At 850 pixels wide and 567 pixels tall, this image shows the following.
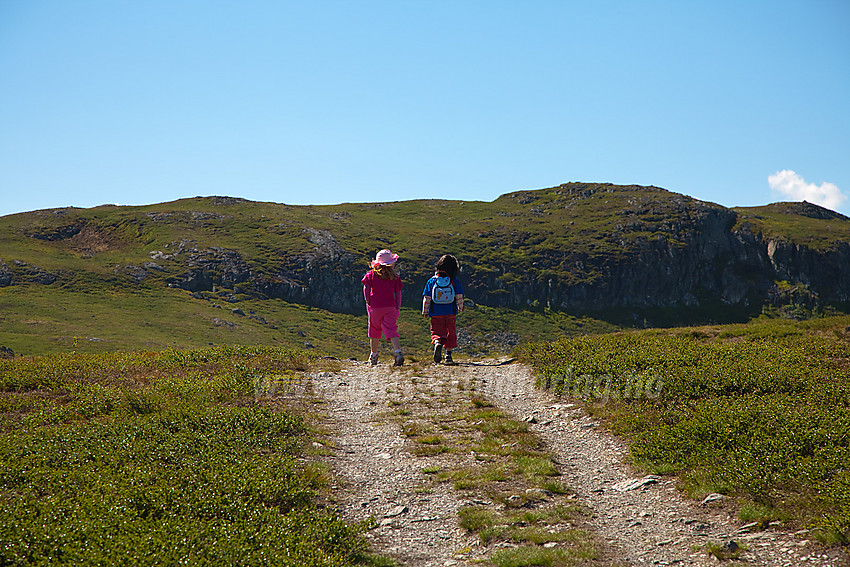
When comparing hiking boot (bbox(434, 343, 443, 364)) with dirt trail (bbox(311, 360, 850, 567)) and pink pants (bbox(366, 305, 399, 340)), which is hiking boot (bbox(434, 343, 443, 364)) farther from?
dirt trail (bbox(311, 360, 850, 567))

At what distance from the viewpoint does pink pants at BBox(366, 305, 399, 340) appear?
72.3ft

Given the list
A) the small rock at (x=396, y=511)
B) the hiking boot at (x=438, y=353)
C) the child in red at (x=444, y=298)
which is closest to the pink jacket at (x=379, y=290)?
the child in red at (x=444, y=298)

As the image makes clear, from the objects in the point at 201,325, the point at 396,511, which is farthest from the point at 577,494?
the point at 201,325

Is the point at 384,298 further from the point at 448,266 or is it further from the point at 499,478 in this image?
the point at 499,478

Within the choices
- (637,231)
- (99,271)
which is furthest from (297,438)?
(637,231)

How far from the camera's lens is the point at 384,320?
22188 millimetres

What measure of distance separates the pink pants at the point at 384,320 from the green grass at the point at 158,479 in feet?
20.4

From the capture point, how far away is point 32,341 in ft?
259

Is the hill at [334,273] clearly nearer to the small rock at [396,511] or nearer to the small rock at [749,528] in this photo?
the small rock at [396,511]

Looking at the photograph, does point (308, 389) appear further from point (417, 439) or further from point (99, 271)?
point (99, 271)

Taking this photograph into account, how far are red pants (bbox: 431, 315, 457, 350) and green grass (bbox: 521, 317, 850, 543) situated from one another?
316cm

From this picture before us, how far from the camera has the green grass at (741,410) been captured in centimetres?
850

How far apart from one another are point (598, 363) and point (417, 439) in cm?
771

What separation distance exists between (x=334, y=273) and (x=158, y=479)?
492ft
